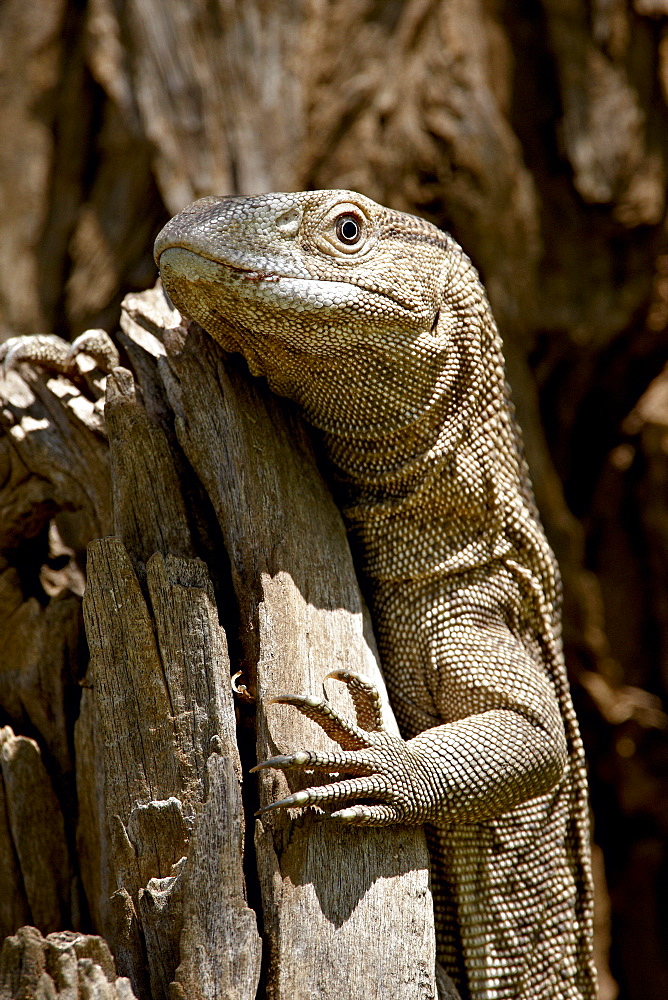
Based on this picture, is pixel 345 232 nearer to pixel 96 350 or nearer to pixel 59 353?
pixel 96 350

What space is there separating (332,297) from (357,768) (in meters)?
1.51

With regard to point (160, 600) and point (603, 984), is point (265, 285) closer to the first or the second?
point (160, 600)

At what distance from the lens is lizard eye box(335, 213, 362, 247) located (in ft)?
10.2

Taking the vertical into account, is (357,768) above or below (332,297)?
below

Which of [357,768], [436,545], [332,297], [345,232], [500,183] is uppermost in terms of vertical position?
[500,183]

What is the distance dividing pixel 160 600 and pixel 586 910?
2194 millimetres

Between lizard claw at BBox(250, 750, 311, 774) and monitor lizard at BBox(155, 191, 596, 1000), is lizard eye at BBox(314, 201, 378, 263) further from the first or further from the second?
lizard claw at BBox(250, 750, 311, 774)

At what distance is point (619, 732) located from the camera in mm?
6098

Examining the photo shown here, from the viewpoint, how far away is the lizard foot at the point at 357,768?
274cm

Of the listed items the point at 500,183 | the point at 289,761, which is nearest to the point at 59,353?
the point at 289,761

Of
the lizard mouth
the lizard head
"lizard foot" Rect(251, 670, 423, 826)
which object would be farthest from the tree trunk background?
"lizard foot" Rect(251, 670, 423, 826)

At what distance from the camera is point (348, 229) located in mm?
3129

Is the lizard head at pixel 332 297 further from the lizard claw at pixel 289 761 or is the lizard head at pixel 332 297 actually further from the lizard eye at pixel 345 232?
the lizard claw at pixel 289 761

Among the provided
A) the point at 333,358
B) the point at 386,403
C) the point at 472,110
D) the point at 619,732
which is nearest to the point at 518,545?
the point at 386,403
